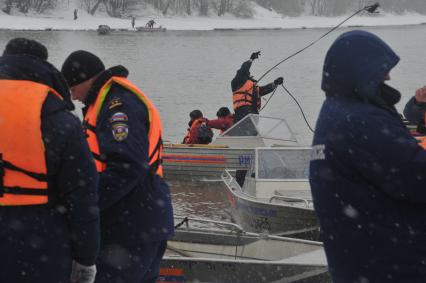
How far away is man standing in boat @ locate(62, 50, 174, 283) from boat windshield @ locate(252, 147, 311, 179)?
A: 5401mm

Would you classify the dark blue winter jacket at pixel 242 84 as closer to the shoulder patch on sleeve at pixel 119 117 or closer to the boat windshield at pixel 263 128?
the boat windshield at pixel 263 128

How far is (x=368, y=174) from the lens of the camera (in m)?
2.05

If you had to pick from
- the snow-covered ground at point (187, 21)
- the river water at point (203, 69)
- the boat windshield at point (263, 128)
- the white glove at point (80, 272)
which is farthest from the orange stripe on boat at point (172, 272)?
the snow-covered ground at point (187, 21)

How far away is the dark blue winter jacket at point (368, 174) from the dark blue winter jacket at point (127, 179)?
2.81 ft

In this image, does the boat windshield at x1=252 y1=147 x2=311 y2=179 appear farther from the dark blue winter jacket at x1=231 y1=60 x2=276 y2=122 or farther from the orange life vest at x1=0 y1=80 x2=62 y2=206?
the orange life vest at x1=0 y1=80 x2=62 y2=206

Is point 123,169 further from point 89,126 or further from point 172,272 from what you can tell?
point 172,272

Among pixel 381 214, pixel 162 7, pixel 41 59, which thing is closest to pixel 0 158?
pixel 41 59

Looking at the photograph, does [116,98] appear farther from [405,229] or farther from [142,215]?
[405,229]

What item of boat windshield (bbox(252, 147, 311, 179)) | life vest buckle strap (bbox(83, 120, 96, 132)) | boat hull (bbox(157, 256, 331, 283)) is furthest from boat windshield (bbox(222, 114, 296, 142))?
life vest buckle strap (bbox(83, 120, 96, 132))

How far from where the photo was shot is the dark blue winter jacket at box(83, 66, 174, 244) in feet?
9.07

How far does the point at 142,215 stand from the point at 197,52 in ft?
143

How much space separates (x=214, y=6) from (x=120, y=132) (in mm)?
81182

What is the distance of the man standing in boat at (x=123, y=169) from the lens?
109 inches

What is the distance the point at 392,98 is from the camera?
87.0 inches
